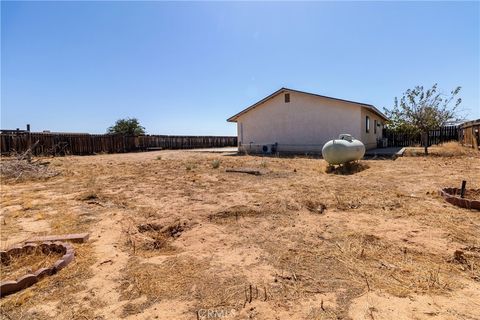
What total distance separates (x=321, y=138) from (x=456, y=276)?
1596 centimetres

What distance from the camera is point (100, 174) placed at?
1009 cm

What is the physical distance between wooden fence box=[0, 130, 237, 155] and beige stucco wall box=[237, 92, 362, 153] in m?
10.7

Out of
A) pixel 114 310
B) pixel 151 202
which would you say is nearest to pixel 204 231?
pixel 114 310

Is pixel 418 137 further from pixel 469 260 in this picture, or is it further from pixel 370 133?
pixel 469 260

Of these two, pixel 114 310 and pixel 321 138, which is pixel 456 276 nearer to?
pixel 114 310

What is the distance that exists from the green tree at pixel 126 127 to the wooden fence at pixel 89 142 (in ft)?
25.7

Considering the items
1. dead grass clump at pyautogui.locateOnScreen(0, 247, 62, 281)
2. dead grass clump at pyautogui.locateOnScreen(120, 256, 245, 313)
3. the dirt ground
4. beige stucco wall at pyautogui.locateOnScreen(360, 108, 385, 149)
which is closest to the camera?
the dirt ground

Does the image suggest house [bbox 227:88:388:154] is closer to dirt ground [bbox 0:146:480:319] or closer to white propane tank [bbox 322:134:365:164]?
white propane tank [bbox 322:134:365:164]

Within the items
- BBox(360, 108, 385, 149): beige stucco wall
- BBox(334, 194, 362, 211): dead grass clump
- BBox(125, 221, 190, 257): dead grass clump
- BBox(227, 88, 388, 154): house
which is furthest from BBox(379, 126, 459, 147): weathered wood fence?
BBox(125, 221, 190, 257): dead grass clump

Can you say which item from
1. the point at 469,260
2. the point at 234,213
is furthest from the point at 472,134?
the point at 234,213

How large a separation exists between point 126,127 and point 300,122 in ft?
76.5

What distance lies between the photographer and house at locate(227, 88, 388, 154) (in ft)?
57.3

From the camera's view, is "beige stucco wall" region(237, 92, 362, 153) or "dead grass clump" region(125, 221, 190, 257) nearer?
"dead grass clump" region(125, 221, 190, 257)

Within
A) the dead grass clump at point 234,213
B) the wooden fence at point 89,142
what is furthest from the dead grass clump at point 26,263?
the wooden fence at point 89,142
